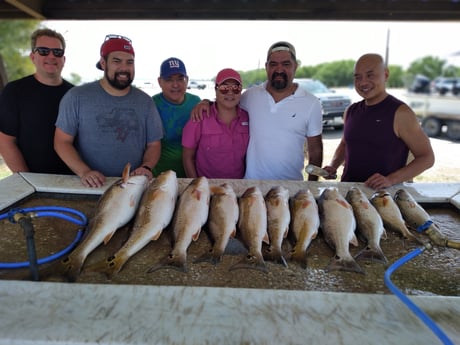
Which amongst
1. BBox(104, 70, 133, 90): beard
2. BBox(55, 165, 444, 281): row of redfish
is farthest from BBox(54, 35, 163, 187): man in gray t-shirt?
BBox(55, 165, 444, 281): row of redfish

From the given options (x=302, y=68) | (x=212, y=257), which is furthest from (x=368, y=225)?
(x=302, y=68)

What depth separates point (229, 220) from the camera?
1.94 metres

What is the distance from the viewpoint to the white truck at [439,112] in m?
12.0

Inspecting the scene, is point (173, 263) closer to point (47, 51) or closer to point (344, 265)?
point (344, 265)

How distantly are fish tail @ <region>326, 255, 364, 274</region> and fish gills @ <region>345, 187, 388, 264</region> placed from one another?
98 mm

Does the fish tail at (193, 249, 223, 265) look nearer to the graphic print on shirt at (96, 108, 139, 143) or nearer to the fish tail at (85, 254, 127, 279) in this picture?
the fish tail at (85, 254, 127, 279)

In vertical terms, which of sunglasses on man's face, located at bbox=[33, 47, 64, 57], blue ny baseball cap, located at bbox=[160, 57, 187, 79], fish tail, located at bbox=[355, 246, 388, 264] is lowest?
fish tail, located at bbox=[355, 246, 388, 264]

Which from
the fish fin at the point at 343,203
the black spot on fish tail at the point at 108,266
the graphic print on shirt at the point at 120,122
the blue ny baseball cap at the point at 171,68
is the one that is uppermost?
the blue ny baseball cap at the point at 171,68

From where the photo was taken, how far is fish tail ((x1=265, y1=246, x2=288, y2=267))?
5.47 feet

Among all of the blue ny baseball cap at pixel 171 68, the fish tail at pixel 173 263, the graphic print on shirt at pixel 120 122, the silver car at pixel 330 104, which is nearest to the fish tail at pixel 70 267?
the fish tail at pixel 173 263

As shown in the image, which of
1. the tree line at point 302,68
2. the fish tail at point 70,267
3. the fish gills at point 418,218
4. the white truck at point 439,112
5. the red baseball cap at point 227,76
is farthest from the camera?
the tree line at point 302,68

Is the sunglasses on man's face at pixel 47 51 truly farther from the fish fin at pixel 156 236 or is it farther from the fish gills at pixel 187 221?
the fish fin at pixel 156 236

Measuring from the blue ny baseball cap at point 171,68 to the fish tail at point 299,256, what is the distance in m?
2.50

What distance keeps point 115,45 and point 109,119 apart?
0.62 meters
